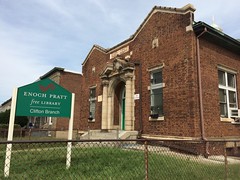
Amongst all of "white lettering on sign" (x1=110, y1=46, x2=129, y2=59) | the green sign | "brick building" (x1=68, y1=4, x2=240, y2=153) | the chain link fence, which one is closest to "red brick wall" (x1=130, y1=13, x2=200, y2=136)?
"brick building" (x1=68, y1=4, x2=240, y2=153)

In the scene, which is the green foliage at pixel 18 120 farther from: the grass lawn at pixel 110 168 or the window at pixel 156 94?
the window at pixel 156 94

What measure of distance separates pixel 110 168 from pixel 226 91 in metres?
8.45

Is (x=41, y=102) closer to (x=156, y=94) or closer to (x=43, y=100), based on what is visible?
(x=43, y=100)

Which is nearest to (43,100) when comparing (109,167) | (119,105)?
(109,167)

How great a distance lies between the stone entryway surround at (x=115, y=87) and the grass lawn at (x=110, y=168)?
16.1 ft

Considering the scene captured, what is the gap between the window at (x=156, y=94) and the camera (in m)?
11.4

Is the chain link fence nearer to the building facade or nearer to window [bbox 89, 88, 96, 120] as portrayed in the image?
the building facade

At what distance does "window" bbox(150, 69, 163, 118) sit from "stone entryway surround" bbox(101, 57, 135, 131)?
1.45 meters

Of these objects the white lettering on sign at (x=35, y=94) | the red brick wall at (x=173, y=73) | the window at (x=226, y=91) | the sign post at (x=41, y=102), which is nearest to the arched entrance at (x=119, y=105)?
the red brick wall at (x=173, y=73)

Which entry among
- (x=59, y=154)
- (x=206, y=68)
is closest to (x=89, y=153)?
(x=59, y=154)

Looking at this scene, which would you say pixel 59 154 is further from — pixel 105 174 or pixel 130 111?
pixel 130 111

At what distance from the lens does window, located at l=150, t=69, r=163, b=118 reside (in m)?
11.4

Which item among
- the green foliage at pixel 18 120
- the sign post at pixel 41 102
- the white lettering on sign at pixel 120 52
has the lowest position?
the green foliage at pixel 18 120

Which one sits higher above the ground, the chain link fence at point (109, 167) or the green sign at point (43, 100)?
the green sign at point (43, 100)
